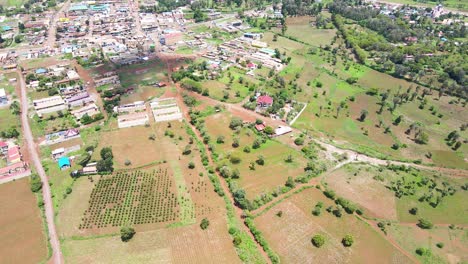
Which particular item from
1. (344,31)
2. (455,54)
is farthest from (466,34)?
(344,31)

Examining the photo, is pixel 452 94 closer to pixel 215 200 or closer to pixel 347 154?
pixel 347 154

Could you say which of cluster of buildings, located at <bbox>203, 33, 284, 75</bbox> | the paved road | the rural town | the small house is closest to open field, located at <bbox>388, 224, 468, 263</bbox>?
the rural town

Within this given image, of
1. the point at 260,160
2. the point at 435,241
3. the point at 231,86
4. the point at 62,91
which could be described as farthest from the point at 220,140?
the point at 62,91

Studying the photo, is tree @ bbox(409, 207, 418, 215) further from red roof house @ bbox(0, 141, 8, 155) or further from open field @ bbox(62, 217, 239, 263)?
red roof house @ bbox(0, 141, 8, 155)

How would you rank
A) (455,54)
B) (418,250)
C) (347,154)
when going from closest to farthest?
(418,250)
(347,154)
(455,54)

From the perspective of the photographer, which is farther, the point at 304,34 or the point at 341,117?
the point at 304,34

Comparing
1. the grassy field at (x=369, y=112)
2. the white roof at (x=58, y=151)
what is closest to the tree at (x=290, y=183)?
the grassy field at (x=369, y=112)
